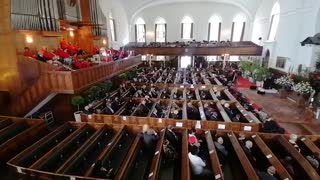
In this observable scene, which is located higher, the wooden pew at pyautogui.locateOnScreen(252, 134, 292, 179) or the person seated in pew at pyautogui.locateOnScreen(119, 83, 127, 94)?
the person seated in pew at pyautogui.locateOnScreen(119, 83, 127, 94)

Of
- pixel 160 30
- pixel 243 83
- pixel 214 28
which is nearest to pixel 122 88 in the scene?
pixel 243 83

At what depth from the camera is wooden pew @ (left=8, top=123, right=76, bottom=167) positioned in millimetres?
4289

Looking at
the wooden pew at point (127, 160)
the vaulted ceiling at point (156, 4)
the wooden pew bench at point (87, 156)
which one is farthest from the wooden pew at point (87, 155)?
the vaulted ceiling at point (156, 4)

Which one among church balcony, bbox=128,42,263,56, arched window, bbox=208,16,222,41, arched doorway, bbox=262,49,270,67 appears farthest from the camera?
arched window, bbox=208,16,222,41

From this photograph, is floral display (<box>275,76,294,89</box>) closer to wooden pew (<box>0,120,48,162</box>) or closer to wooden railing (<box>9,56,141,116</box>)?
wooden railing (<box>9,56,141,116</box>)

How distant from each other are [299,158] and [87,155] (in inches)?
183

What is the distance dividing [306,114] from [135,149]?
6986mm

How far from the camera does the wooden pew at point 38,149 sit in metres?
4.29

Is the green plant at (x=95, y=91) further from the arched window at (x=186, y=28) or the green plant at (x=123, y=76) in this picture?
the arched window at (x=186, y=28)

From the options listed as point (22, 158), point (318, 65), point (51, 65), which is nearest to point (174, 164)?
point (22, 158)

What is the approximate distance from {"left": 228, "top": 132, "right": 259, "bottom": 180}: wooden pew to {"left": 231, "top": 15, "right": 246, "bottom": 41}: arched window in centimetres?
1739

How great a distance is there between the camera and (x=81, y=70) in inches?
291

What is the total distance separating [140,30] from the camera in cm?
2128

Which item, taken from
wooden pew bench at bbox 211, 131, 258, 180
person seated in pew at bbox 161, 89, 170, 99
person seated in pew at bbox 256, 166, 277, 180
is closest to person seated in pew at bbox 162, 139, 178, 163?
wooden pew bench at bbox 211, 131, 258, 180
